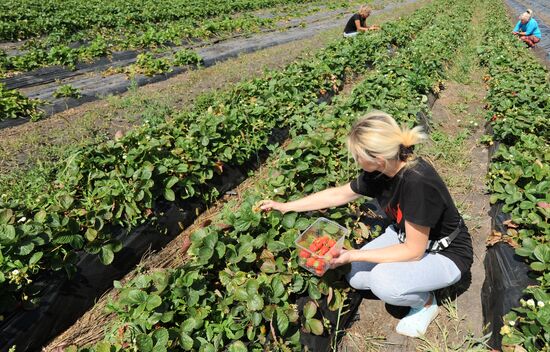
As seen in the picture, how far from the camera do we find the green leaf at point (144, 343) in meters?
2.05

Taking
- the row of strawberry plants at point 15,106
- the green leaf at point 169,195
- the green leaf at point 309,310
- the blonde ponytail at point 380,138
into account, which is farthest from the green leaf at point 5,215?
the row of strawberry plants at point 15,106

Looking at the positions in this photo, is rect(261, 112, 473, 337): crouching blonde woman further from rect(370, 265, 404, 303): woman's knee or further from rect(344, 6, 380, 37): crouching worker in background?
rect(344, 6, 380, 37): crouching worker in background

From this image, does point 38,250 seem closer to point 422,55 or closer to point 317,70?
point 317,70

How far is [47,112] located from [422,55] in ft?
24.4

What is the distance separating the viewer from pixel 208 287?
2.70 metres

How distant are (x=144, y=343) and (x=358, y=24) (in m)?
10.9

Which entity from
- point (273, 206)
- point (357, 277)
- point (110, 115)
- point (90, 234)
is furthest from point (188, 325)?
point (110, 115)

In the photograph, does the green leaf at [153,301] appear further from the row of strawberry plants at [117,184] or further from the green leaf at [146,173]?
the green leaf at [146,173]

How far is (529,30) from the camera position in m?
11.5

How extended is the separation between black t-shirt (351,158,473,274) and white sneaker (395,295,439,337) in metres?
0.41

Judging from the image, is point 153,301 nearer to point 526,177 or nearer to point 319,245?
point 319,245

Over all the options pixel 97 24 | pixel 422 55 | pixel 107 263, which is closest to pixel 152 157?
pixel 107 263

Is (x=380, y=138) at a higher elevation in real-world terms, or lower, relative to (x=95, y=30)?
higher

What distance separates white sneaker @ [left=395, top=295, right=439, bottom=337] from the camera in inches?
109
